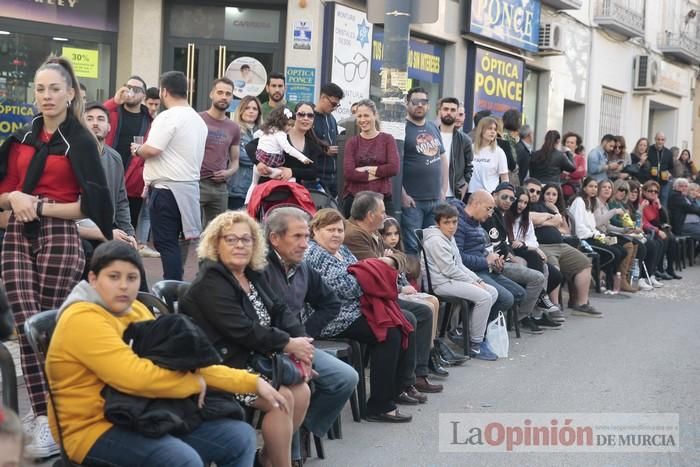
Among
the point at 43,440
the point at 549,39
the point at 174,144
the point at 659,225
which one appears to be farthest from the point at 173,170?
the point at 549,39

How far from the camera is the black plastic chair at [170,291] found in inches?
242

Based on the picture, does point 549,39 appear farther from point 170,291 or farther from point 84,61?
point 170,291

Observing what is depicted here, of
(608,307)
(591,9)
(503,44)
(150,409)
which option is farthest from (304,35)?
(591,9)

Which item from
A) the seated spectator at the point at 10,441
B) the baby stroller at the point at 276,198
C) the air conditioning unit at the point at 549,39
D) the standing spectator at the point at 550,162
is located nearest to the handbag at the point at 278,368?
the seated spectator at the point at 10,441

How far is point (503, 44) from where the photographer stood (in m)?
21.2

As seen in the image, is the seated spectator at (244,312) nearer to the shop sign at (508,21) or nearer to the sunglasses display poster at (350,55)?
the sunglasses display poster at (350,55)

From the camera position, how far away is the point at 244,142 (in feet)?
37.2

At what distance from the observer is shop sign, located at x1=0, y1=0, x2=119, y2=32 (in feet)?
43.1

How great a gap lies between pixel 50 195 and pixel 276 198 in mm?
2872

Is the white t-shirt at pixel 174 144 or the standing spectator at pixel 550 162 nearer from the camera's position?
the white t-shirt at pixel 174 144

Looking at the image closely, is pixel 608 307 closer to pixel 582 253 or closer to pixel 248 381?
pixel 582 253

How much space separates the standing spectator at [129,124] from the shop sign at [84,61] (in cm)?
351

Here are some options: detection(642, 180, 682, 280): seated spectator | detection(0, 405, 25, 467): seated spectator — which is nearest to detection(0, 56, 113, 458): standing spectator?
detection(0, 405, 25, 467): seated spectator

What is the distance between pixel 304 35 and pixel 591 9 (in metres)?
12.7
